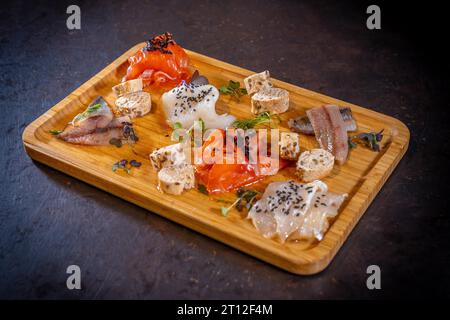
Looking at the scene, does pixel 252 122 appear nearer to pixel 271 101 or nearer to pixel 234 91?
pixel 271 101

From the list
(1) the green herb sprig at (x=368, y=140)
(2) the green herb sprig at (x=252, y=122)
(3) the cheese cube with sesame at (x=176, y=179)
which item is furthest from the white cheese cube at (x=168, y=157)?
(1) the green herb sprig at (x=368, y=140)

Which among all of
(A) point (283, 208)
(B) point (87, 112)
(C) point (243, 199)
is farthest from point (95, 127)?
(A) point (283, 208)

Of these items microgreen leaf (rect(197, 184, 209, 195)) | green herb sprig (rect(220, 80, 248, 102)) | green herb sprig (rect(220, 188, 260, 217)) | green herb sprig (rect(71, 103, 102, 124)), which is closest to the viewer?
green herb sprig (rect(220, 188, 260, 217))

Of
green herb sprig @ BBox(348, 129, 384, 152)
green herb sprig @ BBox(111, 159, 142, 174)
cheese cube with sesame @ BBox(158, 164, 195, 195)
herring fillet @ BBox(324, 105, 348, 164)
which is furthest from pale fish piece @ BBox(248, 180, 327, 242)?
green herb sprig @ BBox(111, 159, 142, 174)

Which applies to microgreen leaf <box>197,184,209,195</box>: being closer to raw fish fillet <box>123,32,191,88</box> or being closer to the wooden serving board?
the wooden serving board

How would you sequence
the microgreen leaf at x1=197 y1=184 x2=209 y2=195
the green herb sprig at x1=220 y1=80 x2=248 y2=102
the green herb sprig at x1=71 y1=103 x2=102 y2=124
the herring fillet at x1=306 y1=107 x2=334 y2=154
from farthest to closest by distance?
the green herb sprig at x1=220 y1=80 x2=248 y2=102, the green herb sprig at x1=71 y1=103 x2=102 y2=124, the herring fillet at x1=306 y1=107 x2=334 y2=154, the microgreen leaf at x1=197 y1=184 x2=209 y2=195

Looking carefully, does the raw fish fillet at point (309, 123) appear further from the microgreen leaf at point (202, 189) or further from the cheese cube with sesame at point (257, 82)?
the microgreen leaf at point (202, 189)

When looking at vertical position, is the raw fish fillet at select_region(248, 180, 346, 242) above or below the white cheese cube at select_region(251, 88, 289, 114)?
below
